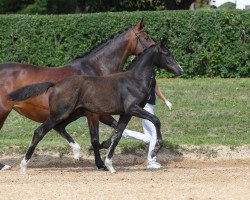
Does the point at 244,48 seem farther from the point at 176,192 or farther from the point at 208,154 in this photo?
the point at 176,192

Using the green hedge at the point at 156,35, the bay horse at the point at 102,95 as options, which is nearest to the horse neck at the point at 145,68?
the bay horse at the point at 102,95

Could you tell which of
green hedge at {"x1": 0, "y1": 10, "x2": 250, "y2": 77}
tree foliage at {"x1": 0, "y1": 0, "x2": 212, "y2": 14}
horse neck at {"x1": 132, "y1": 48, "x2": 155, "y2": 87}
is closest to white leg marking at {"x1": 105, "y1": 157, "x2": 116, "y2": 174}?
horse neck at {"x1": 132, "y1": 48, "x2": 155, "y2": 87}

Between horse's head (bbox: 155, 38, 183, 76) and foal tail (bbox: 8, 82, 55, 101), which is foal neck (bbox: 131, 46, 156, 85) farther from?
foal tail (bbox: 8, 82, 55, 101)

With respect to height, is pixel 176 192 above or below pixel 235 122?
above

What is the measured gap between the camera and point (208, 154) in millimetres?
15250

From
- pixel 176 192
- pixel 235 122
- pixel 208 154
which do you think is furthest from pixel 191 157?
pixel 176 192

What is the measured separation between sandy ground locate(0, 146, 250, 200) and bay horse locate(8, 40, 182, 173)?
57cm

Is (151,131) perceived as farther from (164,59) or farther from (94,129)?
(164,59)

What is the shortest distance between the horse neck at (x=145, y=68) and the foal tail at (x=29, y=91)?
1.34 m

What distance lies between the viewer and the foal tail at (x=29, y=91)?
497 inches

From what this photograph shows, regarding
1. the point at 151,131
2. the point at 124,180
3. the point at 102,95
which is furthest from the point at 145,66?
the point at 124,180

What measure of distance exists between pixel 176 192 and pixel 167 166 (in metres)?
3.87

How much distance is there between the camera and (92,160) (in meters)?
15.0

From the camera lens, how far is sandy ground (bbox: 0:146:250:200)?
10.5m
